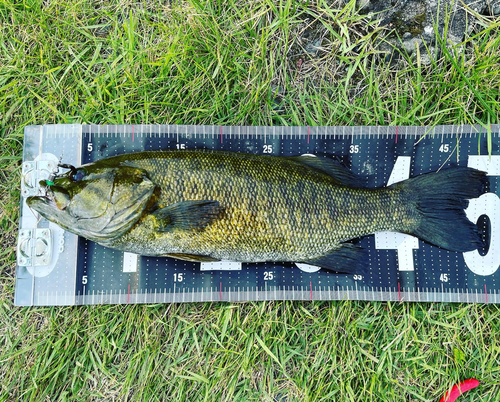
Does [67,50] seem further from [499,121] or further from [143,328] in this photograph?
[499,121]

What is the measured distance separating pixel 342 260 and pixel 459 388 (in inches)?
60.9

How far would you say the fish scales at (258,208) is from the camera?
2.63 m

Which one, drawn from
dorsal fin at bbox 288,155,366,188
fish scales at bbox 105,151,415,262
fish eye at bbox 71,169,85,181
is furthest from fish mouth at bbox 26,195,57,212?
dorsal fin at bbox 288,155,366,188

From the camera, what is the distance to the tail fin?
288cm

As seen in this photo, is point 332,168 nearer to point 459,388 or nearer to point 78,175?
point 78,175

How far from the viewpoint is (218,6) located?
315cm

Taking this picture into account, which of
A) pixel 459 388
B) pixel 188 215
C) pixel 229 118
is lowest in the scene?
pixel 459 388

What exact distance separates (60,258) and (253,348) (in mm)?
1936

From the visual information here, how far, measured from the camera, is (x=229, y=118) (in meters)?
3.17

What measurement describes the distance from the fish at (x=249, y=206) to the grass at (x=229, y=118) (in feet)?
1.95

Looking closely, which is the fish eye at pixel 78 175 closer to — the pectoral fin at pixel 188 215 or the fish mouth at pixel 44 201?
the fish mouth at pixel 44 201

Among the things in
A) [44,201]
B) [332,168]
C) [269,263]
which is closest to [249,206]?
[269,263]

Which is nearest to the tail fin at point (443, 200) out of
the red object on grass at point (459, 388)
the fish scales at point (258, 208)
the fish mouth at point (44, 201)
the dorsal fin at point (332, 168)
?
the fish scales at point (258, 208)

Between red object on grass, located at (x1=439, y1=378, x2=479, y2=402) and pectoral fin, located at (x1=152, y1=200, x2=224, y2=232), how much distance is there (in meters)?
2.58
